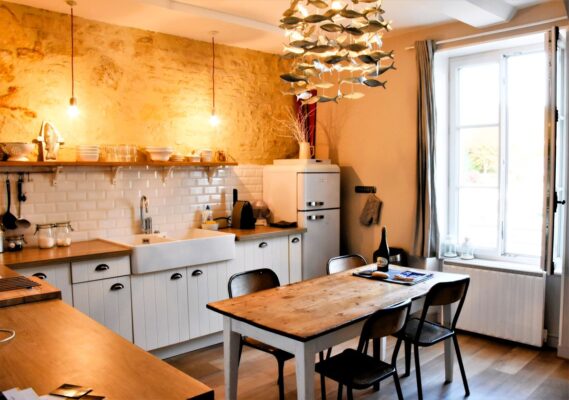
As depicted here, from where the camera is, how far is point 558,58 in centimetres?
388

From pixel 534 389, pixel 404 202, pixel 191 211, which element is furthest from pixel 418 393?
pixel 191 211

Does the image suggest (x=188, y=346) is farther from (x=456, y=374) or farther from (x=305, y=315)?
(x=456, y=374)

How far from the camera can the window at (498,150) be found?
4.58 metres

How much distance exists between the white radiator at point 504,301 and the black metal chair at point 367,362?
1.99m

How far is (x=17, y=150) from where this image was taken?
12.3 feet

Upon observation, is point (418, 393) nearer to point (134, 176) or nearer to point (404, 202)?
point (404, 202)

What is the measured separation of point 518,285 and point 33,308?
3882 millimetres

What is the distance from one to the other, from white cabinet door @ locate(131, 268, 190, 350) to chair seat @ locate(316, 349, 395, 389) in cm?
174

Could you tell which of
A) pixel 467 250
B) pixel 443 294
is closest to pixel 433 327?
pixel 443 294

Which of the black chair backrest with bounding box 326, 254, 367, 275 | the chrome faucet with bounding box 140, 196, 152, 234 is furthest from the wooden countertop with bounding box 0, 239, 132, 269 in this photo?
the black chair backrest with bounding box 326, 254, 367, 275

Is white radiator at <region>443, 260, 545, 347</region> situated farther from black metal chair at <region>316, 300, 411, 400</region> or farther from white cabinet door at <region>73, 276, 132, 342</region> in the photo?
white cabinet door at <region>73, 276, 132, 342</region>

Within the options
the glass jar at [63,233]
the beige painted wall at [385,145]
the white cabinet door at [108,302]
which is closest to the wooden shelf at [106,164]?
the glass jar at [63,233]

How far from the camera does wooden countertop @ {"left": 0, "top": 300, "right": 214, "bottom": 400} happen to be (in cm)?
146

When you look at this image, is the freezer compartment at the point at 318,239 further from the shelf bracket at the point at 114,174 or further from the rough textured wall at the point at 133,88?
the shelf bracket at the point at 114,174
